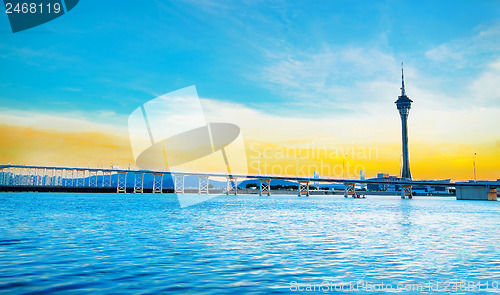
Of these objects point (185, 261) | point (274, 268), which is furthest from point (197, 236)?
point (274, 268)

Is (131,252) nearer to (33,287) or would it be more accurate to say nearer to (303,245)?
(33,287)

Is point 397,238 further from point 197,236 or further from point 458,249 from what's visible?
point 197,236

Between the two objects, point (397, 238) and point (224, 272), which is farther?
point (397, 238)

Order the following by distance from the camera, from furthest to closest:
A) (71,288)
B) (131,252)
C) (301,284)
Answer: (131,252) → (301,284) → (71,288)

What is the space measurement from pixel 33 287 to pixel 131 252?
7.70 meters

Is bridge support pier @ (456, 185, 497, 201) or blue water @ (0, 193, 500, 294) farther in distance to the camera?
bridge support pier @ (456, 185, 497, 201)

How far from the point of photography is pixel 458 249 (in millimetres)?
23797

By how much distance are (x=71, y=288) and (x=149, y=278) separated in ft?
9.02

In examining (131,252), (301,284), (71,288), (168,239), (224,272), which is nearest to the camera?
(71,288)

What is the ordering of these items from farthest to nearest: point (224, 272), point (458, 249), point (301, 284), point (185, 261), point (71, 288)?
1. point (458, 249)
2. point (185, 261)
3. point (224, 272)
4. point (301, 284)
5. point (71, 288)

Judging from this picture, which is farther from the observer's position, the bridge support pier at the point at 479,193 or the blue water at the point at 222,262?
the bridge support pier at the point at 479,193

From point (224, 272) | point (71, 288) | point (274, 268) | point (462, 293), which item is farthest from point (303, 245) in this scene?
point (71, 288)

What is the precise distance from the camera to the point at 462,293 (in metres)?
13.2

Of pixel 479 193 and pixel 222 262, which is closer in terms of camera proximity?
pixel 222 262
